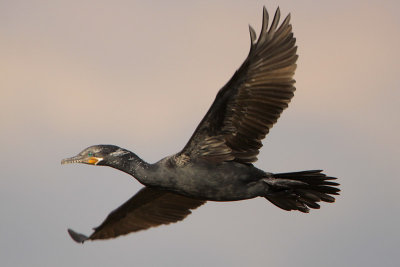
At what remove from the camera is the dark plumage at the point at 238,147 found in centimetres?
1243

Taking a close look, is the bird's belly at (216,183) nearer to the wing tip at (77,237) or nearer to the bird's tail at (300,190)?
the bird's tail at (300,190)

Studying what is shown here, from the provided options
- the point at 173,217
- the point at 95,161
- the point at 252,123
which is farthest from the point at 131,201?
the point at 252,123

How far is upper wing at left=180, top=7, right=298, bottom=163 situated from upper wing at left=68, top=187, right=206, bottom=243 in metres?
2.21

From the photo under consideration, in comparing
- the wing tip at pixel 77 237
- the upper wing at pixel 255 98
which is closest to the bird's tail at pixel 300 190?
the upper wing at pixel 255 98

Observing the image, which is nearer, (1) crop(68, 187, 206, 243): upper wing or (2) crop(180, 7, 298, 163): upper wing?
(2) crop(180, 7, 298, 163): upper wing

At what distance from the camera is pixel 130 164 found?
502 inches

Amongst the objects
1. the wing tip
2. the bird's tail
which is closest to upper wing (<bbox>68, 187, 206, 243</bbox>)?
the wing tip

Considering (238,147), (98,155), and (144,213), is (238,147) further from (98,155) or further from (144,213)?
(144,213)

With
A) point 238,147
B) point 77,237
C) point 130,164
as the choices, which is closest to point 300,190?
point 238,147

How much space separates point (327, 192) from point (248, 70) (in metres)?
2.08

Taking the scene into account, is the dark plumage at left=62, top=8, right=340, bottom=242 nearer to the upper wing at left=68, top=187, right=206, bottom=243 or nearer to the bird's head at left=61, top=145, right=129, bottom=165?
the bird's head at left=61, top=145, right=129, bottom=165

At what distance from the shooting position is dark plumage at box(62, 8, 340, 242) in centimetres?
1243

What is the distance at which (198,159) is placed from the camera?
1258 centimetres

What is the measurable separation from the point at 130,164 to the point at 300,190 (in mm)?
2375
